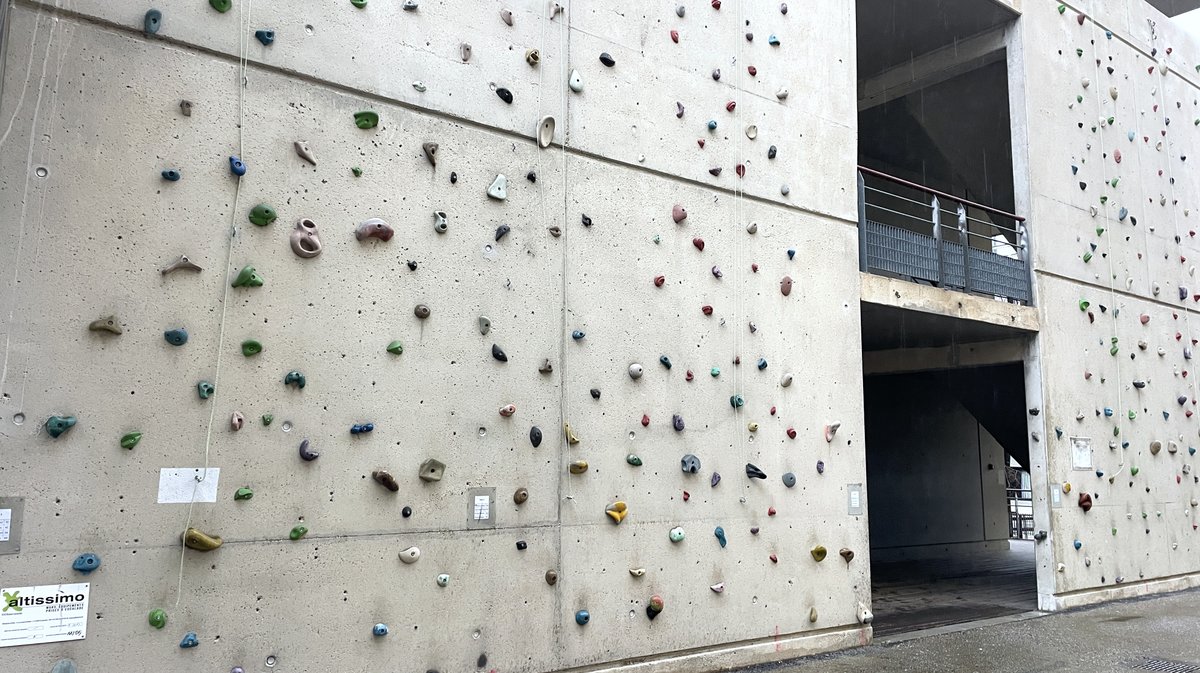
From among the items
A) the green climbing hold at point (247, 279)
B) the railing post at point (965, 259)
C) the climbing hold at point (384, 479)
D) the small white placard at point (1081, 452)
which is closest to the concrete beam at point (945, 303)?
the railing post at point (965, 259)

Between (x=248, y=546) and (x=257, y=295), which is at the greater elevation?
(x=257, y=295)

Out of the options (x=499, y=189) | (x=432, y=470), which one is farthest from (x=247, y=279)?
(x=499, y=189)

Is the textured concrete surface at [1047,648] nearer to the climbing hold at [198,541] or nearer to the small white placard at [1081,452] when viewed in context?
the small white placard at [1081,452]

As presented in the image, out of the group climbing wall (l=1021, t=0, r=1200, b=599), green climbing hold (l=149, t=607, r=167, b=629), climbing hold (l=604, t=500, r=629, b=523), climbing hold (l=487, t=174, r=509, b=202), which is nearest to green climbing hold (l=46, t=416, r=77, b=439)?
green climbing hold (l=149, t=607, r=167, b=629)

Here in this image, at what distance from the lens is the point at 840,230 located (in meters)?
7.02

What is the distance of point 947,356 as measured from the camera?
388 inches

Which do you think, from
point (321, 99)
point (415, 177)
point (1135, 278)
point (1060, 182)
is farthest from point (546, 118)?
point (1135, 278)

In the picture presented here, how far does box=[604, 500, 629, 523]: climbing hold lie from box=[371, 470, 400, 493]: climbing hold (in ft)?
4.68

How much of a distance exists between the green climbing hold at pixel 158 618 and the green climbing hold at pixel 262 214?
5.97 feet

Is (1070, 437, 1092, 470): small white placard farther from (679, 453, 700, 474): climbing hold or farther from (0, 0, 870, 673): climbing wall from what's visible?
(679, 453, 700, 474): climbing hold

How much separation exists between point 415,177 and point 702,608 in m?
3.32

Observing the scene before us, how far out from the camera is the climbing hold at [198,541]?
3857mm

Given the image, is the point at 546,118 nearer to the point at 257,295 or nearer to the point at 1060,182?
the point at 257,295

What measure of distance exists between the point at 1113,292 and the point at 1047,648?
15.1ft
